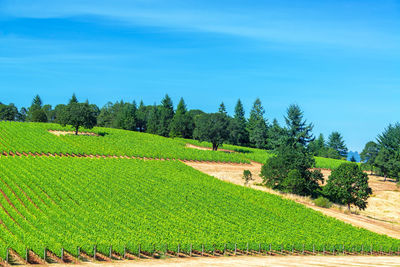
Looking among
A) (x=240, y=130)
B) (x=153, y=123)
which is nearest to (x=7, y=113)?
(x=153, y=123)

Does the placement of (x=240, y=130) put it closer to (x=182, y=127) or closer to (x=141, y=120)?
(x=182, y=127)

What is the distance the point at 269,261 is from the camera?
116ft

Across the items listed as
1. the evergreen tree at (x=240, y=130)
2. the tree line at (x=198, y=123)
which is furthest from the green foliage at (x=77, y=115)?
the evergreen tree at (x=240, y=130)

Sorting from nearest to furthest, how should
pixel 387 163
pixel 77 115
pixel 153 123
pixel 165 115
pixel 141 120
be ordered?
pixel 77 115
pixel 387 163
pixel 153 123
pixel 165 115
pixel 141 120

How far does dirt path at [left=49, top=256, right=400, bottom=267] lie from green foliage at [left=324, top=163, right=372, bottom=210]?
2569 cm

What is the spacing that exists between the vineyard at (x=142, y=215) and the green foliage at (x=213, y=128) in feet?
115

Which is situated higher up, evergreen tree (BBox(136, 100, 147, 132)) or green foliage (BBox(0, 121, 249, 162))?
evergreen tree (BBox(136, 100, 147, 132))

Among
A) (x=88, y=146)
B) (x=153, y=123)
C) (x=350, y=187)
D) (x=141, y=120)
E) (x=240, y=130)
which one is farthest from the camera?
(x=141, y=120)

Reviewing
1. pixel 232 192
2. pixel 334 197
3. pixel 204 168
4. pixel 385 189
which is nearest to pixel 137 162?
pixel 204 168

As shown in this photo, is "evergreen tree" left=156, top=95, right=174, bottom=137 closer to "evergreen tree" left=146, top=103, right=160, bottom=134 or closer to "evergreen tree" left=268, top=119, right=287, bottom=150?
"evergreen tree" left=146, top=103, right=160, bottom=134

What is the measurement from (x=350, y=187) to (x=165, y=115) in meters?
101

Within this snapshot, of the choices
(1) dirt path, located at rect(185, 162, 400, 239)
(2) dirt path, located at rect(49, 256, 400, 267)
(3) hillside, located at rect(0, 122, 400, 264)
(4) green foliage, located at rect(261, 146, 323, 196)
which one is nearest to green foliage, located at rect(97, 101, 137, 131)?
(1) dirt path, located at rect(185, 162, 400, 239)

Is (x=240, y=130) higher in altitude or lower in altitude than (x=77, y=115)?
higher

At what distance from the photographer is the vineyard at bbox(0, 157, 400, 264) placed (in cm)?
3481
